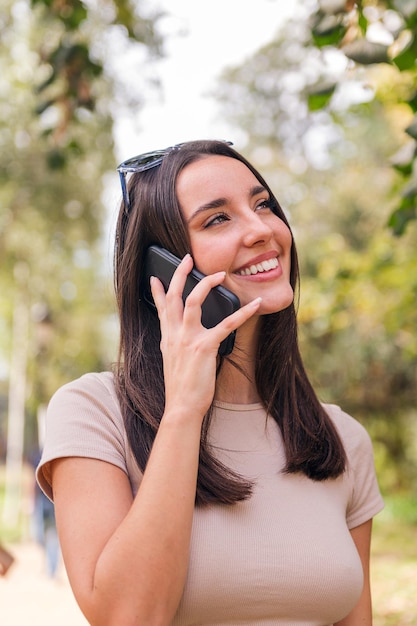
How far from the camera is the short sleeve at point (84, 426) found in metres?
1.89

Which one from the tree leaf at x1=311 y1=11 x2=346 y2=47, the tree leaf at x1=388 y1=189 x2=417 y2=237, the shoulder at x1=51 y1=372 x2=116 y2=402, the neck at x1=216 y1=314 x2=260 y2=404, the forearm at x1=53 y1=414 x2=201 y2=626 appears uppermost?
the tree leaf at x1=311 y1=11 x2=346 y2=47

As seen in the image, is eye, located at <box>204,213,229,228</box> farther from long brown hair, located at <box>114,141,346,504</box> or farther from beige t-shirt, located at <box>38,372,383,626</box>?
beige t-shirt, located at <box>38,372,383,626</box>

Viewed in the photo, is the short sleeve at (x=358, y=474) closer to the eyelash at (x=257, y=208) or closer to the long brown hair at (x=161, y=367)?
the long brown hair at (x=161, y=367)

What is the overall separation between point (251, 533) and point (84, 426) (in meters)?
0.51

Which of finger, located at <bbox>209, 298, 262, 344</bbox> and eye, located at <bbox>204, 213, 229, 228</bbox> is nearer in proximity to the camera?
finger, located at <bbox>209, 298, 262, 344</bbox>

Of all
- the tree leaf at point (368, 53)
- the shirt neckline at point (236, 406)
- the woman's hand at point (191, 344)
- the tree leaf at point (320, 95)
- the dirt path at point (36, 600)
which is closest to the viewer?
the woman's hand at point (191, 344)

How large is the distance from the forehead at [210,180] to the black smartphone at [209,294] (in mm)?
170

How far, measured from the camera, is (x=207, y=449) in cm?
212

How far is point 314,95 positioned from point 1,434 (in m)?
37.7

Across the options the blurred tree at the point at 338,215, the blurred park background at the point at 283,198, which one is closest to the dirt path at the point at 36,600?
the blurred park background at the point at 283,198

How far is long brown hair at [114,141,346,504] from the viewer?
6.70ft

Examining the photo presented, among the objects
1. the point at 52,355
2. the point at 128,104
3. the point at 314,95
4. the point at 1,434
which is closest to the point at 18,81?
the point at 128,104

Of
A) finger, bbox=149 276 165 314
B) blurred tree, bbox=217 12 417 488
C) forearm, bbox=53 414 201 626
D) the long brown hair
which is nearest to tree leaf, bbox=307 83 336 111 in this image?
the long brown hair

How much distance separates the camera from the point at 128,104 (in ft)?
44.8
